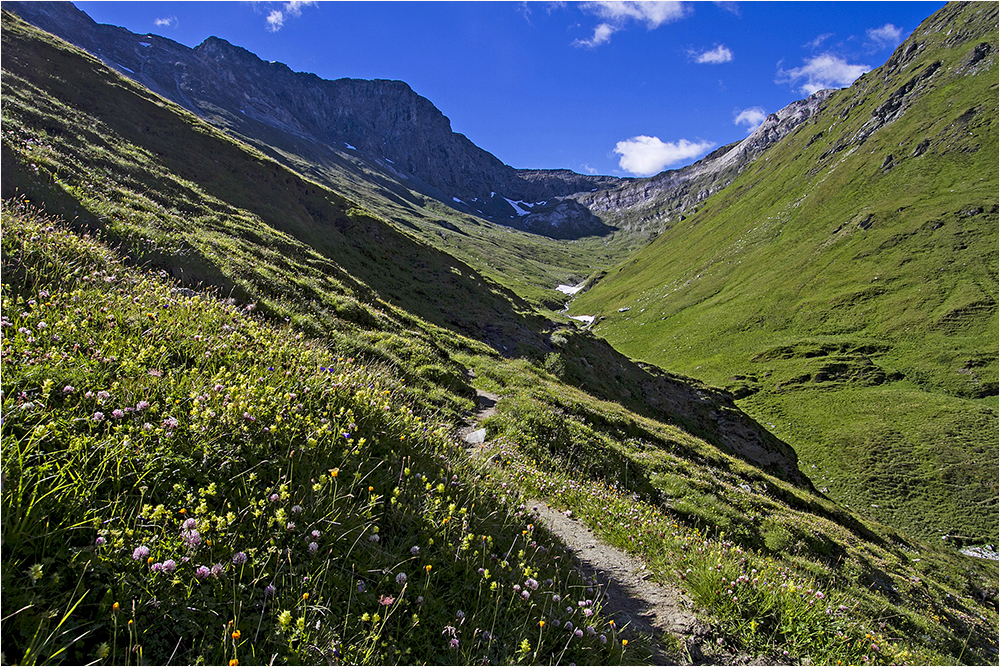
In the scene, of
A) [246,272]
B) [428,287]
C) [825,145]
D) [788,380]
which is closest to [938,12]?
[825,145]

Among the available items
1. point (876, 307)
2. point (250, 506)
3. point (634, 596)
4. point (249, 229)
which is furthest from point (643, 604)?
point (876, 307)

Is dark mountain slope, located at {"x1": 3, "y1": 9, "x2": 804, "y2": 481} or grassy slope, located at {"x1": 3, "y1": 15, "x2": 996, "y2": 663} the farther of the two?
dark mountain slope, located at {"x1": 3, "y1": 9, "x2": 804, "y2": 481}

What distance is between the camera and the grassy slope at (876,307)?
149 feet

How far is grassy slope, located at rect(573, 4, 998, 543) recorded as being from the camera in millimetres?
45406

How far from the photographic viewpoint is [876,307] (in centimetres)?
7688

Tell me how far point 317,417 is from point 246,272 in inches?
504

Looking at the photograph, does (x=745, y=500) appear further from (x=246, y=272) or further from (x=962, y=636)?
(x=246, y=272)

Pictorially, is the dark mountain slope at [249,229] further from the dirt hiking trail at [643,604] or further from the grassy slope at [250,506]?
the dirt hiking trail at [643,604]

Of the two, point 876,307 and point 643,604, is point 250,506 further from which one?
point 876,307

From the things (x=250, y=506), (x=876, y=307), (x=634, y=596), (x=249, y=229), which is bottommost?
(x=634, y=596)

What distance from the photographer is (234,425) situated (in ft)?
13.7

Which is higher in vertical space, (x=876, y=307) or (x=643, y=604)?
(x=876, y=307)

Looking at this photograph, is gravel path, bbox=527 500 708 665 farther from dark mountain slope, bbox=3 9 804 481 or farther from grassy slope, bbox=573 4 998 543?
grassy slope, bbox=573 4 998 543

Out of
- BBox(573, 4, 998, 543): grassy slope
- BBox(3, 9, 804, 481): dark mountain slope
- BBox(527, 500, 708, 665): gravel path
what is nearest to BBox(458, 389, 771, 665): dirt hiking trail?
BBox(527, 500, 708, 665): gravel path
